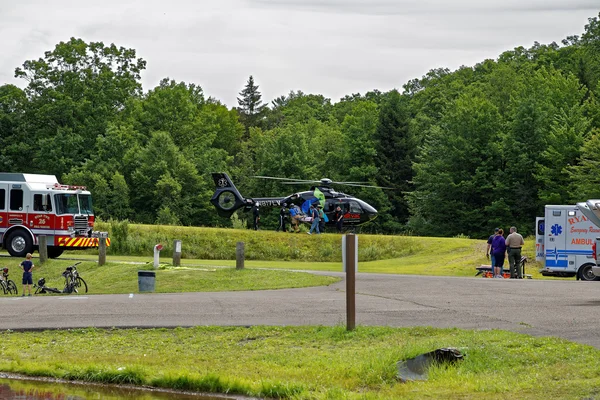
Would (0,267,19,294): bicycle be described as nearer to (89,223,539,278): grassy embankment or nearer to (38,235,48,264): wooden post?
(38,235,48,264): wooden post

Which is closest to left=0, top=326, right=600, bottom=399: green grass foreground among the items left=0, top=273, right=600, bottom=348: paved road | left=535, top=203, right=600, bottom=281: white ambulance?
left=0, top=273, right=600, bottom=348: paved road

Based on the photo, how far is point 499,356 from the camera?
11.9 meters

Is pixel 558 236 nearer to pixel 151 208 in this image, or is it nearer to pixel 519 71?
pixel 151 208

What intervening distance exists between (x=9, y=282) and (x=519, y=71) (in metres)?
82.1

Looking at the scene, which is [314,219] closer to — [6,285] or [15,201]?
[15,201]

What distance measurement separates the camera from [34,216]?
124ft

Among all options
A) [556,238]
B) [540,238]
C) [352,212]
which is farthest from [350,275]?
[352,212]

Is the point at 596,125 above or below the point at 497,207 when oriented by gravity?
above

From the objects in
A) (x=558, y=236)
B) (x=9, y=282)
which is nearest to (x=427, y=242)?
(x=558, y=236)

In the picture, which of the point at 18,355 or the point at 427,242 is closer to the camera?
the point at 18,355

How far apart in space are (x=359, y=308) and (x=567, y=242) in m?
19.6

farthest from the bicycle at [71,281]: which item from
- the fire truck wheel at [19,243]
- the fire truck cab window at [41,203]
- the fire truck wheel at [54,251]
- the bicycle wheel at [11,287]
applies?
the fire truck wheel at [54,251]

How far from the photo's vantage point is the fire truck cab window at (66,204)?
38.0 meters

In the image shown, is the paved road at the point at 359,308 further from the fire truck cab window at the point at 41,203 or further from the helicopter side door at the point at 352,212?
the helicopter side door at the point at 352,212
